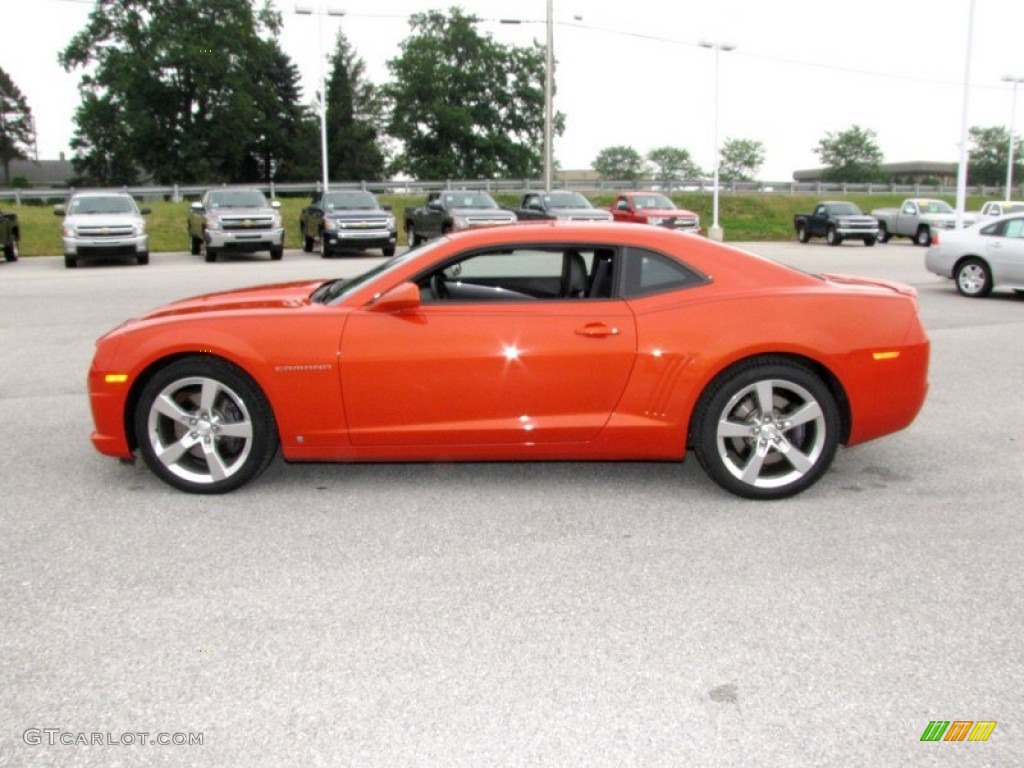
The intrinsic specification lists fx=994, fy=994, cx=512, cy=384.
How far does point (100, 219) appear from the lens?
23000 mm

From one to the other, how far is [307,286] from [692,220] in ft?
91.5

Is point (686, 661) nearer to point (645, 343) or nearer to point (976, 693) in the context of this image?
point (976, 693)

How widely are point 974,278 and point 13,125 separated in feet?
389

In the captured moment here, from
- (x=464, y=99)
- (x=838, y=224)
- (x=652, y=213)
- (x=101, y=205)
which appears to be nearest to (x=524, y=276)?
(x=101, y=205)

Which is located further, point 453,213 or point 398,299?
point 453,213

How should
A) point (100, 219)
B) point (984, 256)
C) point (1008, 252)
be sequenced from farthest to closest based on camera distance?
1. point (100, 219)
2. point (984, 256)
3. point (1008, 252)

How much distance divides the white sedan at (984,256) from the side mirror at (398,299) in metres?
13.2

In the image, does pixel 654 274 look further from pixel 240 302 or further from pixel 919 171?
pixel 919 171

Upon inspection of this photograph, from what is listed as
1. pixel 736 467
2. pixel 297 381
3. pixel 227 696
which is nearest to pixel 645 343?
pixel 736 467

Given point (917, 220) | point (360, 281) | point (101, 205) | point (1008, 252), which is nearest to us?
point (360, 281)

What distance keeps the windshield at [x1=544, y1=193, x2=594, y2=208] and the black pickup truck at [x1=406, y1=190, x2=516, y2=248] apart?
7.14 ft

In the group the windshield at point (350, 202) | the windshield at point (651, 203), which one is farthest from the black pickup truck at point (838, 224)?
the windshield at point (350, 202)

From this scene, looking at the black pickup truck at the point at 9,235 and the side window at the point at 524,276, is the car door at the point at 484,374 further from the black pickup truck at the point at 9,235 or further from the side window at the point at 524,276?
the black pickup truck at the point at 9,235

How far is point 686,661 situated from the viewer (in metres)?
3.47
